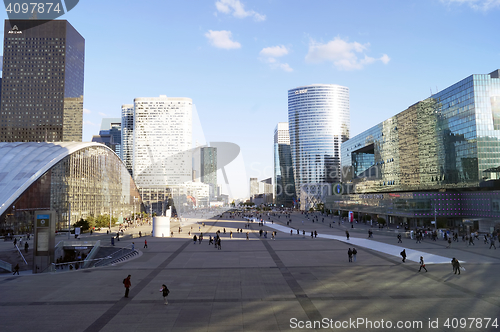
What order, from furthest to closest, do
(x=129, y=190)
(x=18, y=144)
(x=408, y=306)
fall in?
(x=129, y=190) → (x=18, y=144) → (x=408, y=306)

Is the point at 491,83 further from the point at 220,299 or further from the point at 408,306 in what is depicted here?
the point at 220,299

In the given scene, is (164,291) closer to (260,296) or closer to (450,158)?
(260,296)

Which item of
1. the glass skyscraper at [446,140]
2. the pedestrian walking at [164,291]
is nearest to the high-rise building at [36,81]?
the glass skyscraper at [446,140]

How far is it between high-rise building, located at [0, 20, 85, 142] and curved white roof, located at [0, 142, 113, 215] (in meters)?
110

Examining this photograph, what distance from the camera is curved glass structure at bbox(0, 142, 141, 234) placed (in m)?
49.2

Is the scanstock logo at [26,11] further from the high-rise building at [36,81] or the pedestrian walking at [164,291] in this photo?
the pedestrian walking at [164,291]

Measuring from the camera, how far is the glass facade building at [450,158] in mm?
58500

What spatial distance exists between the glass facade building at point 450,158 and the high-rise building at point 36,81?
150334mm

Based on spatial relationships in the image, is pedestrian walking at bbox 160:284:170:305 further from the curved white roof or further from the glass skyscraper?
the glass skyscraper

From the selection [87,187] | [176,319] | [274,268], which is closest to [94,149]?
[87,187]

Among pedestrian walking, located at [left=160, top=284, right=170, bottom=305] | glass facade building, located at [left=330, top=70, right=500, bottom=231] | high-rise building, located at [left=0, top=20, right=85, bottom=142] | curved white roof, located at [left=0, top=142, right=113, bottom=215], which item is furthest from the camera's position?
high-rise building, located at [left=0, top=20, right=85, bottom=142]

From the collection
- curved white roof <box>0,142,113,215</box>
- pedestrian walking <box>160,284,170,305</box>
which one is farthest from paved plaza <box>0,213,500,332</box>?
curved white roof <box>0,142,113,215</box>

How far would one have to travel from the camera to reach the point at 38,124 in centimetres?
15688

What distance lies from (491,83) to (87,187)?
7931cm
